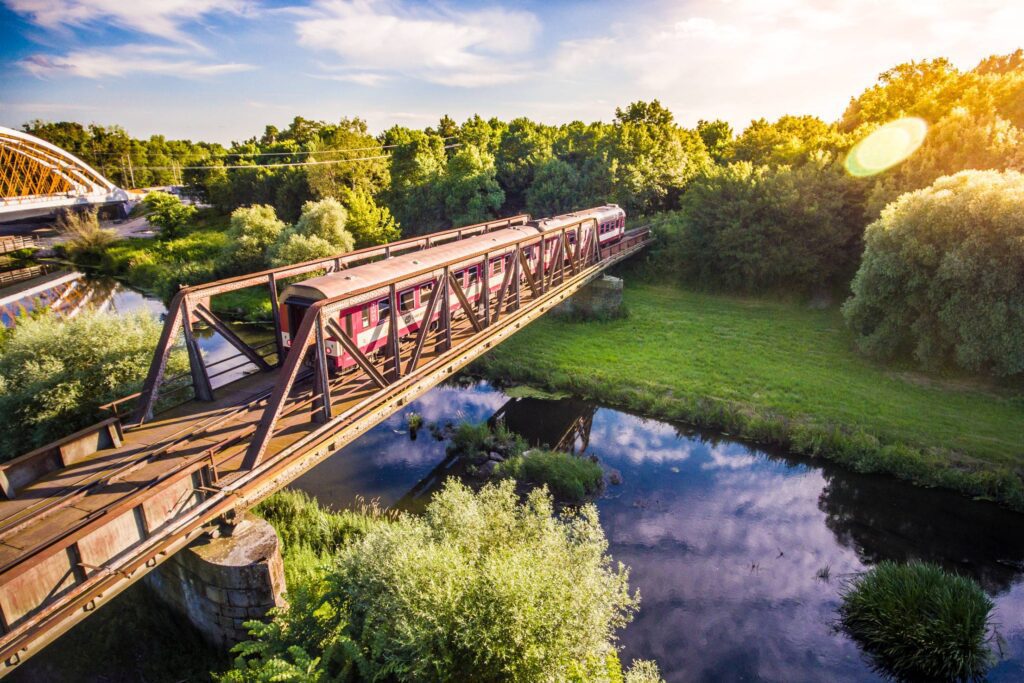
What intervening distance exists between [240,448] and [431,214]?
1666 inches

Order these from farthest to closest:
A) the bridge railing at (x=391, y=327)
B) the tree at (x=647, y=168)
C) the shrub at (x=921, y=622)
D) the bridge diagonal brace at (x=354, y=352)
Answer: the tree at (x=647, y=168)
the bridge diagonal brace at (x=354, y=352)
the shrub at (x=921, y=622)
the bridge railing at (x=391, y=327)

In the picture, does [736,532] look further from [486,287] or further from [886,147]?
[886,147]

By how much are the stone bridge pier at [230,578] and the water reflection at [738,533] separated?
6.17 metres

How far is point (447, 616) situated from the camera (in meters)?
8.00

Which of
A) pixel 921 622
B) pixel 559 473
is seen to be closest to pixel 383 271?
pixel 559 473

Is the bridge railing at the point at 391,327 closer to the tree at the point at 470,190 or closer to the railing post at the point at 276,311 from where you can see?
the railing post at the point at 276,311

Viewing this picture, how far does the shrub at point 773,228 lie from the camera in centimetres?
3409

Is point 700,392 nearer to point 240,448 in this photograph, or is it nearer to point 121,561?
point 240,448

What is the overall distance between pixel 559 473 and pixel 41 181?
94919 mm

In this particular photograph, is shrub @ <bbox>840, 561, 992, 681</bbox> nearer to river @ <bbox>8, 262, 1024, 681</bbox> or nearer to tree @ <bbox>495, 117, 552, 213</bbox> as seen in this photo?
river @ <bbox>8, 262, 1024, 681</bbox>

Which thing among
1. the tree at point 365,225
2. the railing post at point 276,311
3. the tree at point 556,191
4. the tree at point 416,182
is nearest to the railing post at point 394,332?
the railing post at point 276,311

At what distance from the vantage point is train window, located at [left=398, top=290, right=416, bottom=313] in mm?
17453

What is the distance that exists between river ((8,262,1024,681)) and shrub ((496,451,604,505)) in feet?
2.98

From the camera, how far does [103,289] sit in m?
46.0
